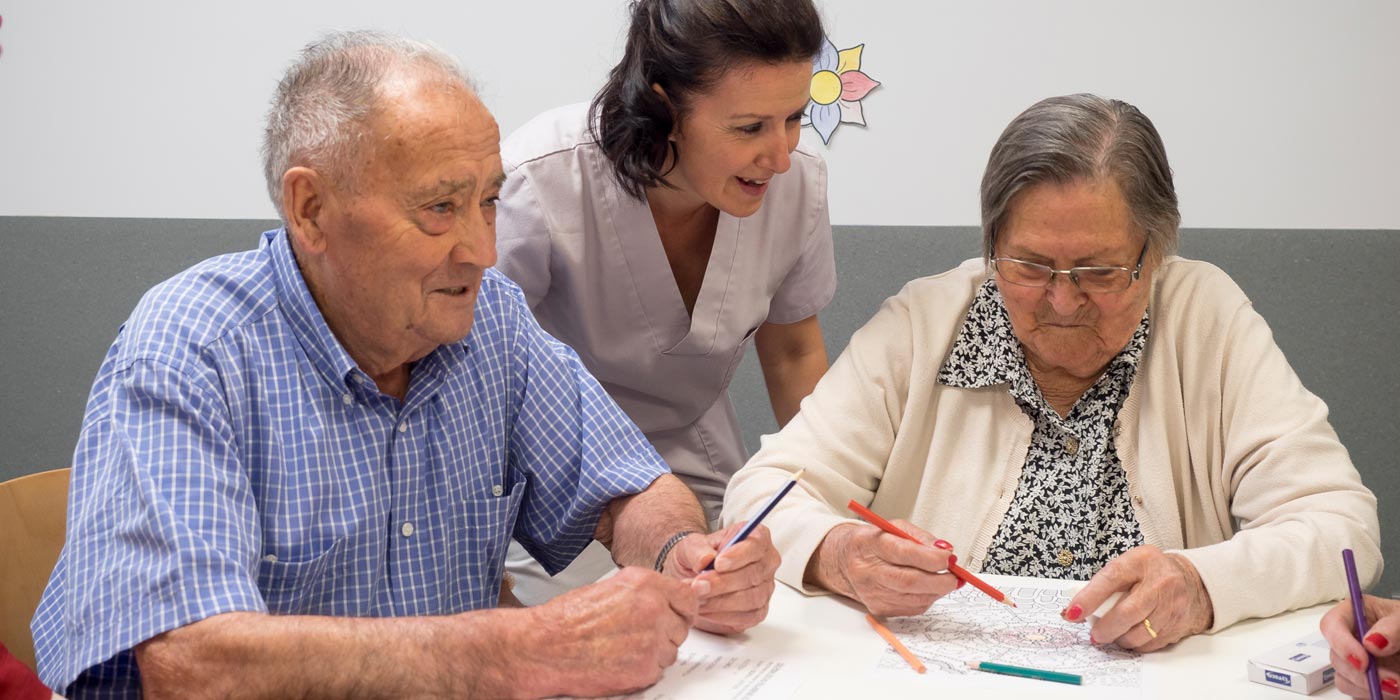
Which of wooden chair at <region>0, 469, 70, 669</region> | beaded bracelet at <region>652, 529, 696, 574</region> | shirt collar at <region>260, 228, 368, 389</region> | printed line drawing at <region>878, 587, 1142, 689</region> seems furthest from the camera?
wooden chair at <region>0, 469, 70, 669</region>

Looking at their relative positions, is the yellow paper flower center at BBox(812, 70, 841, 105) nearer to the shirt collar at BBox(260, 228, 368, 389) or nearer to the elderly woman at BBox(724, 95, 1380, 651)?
the elderly woman at BBox(724, 95, 1380, 651)

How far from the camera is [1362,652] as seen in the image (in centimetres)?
120

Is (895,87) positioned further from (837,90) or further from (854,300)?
(854,300)

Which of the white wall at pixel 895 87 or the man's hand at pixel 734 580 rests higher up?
the white wall at pixel 895 87

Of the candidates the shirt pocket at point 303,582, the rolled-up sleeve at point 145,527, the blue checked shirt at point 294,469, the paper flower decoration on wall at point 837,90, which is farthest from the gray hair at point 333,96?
the paper flower decoration on wall at point 837,90

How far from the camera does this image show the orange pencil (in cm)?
A: 133

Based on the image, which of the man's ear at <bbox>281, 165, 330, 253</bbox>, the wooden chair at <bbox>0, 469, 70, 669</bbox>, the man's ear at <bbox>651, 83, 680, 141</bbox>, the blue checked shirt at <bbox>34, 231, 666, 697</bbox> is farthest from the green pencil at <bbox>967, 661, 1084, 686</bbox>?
the wooden chair at <bbox>0, 469, 70, 669</bbox>

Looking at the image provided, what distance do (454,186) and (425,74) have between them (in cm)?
13

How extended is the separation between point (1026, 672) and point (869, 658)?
0.17 metres

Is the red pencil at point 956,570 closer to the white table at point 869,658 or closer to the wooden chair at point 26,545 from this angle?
the white table at point 869,658

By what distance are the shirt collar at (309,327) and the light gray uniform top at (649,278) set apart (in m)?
0.65

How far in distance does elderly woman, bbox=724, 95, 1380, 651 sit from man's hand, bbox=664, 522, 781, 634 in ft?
0.42

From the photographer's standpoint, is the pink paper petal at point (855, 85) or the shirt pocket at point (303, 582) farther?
the pink paper petal at point (855, 85)

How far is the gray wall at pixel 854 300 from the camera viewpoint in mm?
2951
